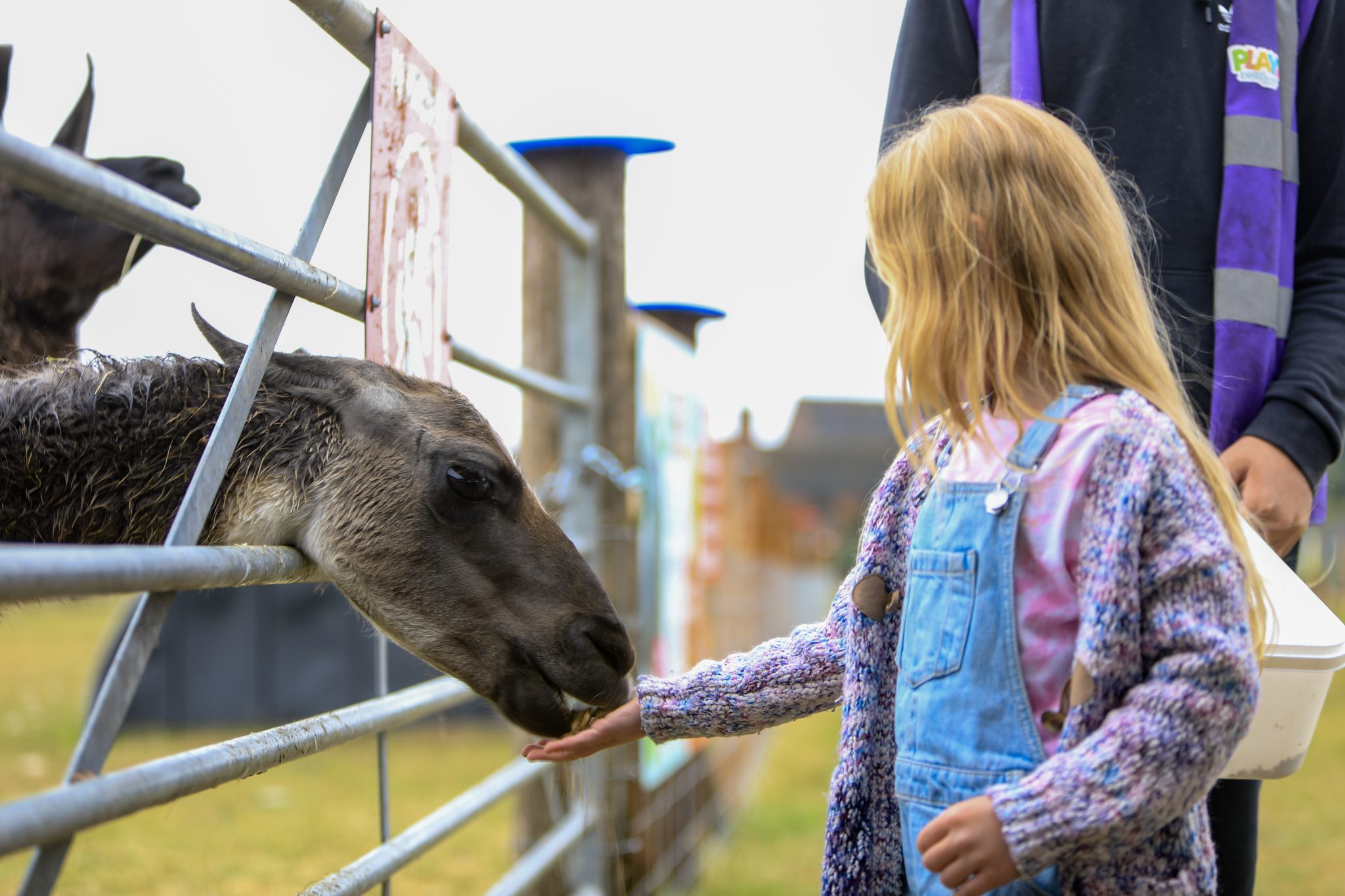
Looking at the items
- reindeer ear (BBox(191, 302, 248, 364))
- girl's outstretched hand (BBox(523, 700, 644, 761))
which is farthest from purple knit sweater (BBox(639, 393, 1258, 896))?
reindeer ear (BBox(191, 302, 248, 364))

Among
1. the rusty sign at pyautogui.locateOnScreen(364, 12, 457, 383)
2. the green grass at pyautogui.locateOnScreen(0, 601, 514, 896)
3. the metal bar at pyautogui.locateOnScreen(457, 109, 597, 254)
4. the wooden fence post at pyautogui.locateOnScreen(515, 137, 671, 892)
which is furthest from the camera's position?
the green grass at pyautogui.locateOnScreen(0, 601, 514, 896)

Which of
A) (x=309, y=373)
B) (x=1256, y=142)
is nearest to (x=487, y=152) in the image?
(x=309, y=373)

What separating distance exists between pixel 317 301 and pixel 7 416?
1.75ft

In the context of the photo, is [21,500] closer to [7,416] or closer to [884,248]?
[7,416]

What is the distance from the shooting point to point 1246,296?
1.76 metres

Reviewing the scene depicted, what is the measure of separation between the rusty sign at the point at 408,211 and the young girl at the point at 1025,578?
94 centimetres

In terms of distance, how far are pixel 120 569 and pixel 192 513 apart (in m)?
0.25

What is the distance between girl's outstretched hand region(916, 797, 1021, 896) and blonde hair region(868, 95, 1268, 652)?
0.41 meters

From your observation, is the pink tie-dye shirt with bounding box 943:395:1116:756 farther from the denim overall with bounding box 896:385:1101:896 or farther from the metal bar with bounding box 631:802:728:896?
the metal bar with bounding box 631:802:728:896

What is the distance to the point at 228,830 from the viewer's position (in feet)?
15.9

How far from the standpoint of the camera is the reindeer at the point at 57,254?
2.50 m

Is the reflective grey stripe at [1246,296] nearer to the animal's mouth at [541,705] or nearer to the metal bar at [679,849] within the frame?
the animal's mouth at [541,705]

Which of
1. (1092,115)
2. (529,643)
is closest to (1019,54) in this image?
(1092,115)

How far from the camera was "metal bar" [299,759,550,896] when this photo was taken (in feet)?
5.86
